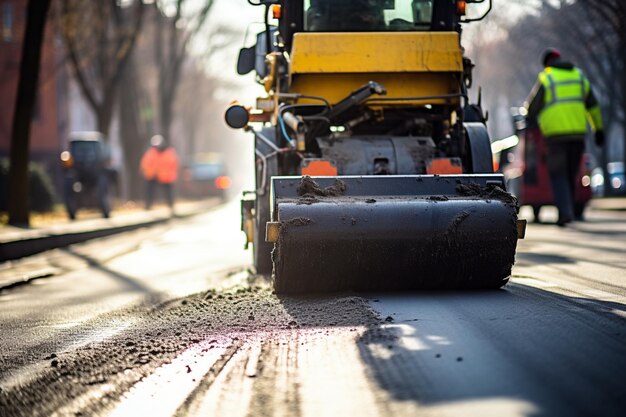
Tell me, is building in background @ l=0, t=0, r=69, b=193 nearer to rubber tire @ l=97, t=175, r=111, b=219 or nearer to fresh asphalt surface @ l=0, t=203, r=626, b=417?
rubber tire @ l=97, t=175, r=111, b=219

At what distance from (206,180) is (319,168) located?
1530 inches

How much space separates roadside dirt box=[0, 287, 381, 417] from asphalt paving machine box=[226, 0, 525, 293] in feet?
1.39

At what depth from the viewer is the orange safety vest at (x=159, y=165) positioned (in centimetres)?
2692

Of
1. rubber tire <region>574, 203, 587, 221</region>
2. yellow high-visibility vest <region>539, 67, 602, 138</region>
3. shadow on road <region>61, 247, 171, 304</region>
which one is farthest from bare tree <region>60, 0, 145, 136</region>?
yellow high-visibility vest <region>539, 67, 602, 138</region>

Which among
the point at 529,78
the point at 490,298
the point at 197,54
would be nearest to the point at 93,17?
the point at 197,54

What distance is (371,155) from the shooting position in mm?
8102

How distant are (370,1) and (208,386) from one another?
5223mm

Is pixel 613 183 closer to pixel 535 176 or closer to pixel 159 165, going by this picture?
pixel 159 165

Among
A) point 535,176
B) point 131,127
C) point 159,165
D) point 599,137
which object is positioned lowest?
point 535,176

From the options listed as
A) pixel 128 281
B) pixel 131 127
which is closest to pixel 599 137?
pixel 128 281

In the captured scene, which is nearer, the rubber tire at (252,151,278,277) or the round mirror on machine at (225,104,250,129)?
the rubber tire at (252,151,278,277)

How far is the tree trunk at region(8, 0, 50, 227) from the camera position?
58.4 ft

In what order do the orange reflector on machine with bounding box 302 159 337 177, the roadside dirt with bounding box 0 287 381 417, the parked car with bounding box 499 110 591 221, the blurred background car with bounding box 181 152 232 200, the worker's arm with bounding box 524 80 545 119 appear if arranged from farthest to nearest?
the blurred background car with bounding box 181 152 232 200 < the parked car with bounding box 499 110 591 221 < the worker's arm with bounding box 524 80 545 119 < the orange reflector on machine with bounding box 302 159 337 177 < the roadside dirt with bounding box 0 287 381 417

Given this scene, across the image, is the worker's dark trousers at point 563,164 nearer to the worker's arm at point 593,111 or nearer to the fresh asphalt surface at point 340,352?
the worker's arm at point 593,111
